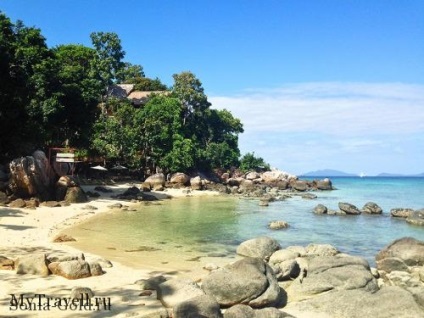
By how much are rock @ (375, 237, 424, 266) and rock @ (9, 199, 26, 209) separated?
59.0ft

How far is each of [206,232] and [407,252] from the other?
909cm

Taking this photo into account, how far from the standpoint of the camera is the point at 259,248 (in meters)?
13.6

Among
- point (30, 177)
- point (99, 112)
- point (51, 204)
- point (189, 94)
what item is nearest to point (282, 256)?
point (51, 204)

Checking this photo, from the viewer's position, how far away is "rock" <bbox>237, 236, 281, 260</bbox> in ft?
44.3

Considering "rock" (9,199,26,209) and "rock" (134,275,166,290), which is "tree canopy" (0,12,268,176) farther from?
"rock" (134,275,166,290)

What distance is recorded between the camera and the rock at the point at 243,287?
8039 mm

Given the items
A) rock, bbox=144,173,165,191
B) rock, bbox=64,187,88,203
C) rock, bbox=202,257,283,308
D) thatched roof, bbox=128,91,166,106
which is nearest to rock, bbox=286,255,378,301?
rock, bbox=202,257,283,308

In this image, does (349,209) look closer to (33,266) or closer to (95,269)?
(95,269)

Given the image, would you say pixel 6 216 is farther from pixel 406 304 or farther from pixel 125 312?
pixel 406 304

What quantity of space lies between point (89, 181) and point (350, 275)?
30402 mm

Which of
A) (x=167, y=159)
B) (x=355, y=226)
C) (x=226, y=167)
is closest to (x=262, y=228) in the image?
(x=355, y=226)

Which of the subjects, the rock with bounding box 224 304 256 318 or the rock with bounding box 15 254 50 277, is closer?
the rock with bounding box 224 304 256 318

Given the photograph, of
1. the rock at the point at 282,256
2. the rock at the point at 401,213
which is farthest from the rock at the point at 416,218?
the rock at the point at 282,256

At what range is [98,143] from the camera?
124 feet
